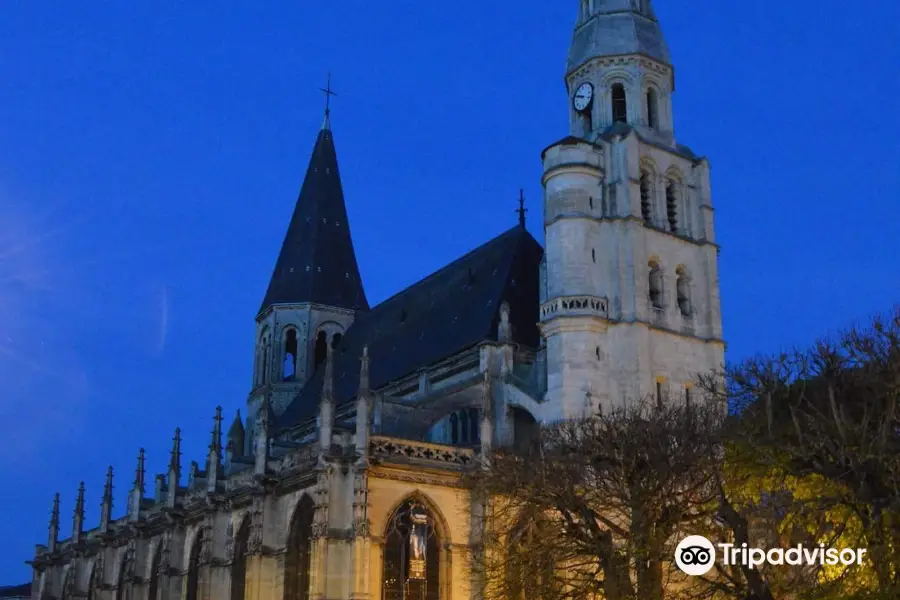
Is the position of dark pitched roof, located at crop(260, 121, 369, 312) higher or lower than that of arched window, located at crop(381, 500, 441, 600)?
higher

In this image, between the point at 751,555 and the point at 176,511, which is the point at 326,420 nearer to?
the point at 176,511

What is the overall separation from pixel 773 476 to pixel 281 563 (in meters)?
17.0

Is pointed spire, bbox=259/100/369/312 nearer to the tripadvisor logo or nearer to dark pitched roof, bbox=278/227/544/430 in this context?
dark pitched roof, bbox=278/227/544/430

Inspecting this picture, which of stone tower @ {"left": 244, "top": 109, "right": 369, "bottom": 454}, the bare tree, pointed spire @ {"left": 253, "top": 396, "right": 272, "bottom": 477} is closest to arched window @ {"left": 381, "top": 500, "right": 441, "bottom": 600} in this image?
pointed spire @ {"left": 253, "top": 396, "right": 272, "bottom": 477}

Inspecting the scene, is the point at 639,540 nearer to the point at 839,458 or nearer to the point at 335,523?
the point at 839,458

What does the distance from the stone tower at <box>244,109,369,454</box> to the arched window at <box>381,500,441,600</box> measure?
2478 centimetres

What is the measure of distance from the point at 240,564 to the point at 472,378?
957 cm

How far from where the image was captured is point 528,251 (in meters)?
41.3

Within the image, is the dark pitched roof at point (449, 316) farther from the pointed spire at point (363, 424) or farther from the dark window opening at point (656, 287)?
the pointed spire at point (363, 424)

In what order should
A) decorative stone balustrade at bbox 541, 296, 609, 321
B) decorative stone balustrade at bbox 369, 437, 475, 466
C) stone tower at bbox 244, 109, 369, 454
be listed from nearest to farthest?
decorative stone balustrade at bbox 369, 437, 475, 466, decorative stone balustrade at bbox 541, 296, 609, 321, stone tower at bbox 244, 109, 369, 454

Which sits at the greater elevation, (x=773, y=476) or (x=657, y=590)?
(x=773, y=476)

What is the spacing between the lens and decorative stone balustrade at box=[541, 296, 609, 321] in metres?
→ 34.4

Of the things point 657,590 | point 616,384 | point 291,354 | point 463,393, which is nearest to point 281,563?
point 463,393

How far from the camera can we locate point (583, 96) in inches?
1570
